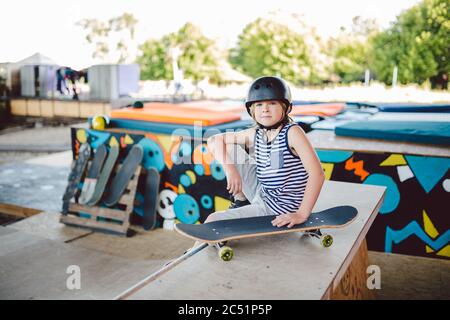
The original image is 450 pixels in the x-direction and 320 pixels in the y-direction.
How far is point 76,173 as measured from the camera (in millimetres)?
5641

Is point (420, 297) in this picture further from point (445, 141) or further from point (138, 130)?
point (138, 130)

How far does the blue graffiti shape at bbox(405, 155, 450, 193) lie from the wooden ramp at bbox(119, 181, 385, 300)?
66.7 inches

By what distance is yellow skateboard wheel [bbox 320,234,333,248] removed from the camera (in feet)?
7.21

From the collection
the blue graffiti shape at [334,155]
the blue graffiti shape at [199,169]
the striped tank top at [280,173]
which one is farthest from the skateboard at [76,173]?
the striped tank top at [280,173]

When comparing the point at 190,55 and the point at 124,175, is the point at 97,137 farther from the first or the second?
the point at 190,55

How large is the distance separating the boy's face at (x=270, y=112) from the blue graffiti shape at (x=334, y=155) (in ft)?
7.03

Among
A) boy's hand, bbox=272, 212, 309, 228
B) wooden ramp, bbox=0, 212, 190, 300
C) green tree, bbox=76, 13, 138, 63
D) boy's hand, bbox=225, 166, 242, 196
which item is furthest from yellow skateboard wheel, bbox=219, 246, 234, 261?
green tree, bbox=76, 13, 138, 63

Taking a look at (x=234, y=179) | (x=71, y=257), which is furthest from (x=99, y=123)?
(x=234, y=179)

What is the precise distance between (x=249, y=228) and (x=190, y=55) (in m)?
38.6

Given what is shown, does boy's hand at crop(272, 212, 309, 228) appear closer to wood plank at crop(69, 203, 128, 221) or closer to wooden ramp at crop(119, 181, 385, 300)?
wooden ramp at crop(119, 181, 385, 300)

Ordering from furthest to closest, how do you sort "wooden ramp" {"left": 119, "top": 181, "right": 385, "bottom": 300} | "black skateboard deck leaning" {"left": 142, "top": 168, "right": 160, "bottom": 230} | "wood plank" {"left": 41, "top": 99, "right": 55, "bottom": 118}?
"wood plank" {"left": 41, "top": 99, "right": 55, "bottom": 118}
"black skateboard deck leaning" {"left": 142, "top": 168, "right": 160, "bottom": 230}
"wooden ramp" {"left": 119, "top": 181, "right": 385, "bottom": 300}

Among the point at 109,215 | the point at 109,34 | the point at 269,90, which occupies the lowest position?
the point at 109,215

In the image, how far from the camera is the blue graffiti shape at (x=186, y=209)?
5133 millimetres
